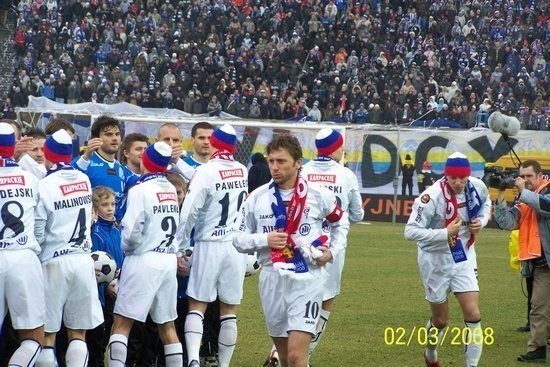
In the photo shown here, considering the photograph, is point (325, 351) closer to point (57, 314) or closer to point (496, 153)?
point (57, 314)

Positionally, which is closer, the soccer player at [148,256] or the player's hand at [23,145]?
the soccer player at [148,256]

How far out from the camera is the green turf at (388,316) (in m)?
12.0

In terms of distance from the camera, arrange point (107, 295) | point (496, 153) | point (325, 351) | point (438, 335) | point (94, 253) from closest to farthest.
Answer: point (94, 253) < point (107, 295) < point (438, 335) < point (325, 351) < point (496, 153)

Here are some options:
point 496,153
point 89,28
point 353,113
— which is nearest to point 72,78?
point 89,28

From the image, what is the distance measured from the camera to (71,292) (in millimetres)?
9016

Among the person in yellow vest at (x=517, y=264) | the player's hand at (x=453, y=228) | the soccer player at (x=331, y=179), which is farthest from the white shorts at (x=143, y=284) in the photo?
the person in yellow vest at (x=517, y=264)

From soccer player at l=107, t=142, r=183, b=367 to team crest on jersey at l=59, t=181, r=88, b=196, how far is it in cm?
51

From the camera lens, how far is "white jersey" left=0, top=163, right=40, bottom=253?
8.53 metres

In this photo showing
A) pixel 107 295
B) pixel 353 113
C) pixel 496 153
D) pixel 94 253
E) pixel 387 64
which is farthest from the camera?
pixel 387 64

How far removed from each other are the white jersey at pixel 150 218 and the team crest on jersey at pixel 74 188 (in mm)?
509

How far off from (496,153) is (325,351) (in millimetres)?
20446

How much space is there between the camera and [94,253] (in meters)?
9.80

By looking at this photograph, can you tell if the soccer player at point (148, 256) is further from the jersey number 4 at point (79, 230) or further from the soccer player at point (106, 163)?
the soccer player at point (106, 163)

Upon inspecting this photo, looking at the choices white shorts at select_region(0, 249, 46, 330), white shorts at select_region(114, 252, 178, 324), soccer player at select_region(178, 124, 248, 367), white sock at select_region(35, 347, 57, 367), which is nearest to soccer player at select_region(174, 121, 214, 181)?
soccer player at select_region(178, 124, 248, 367)
